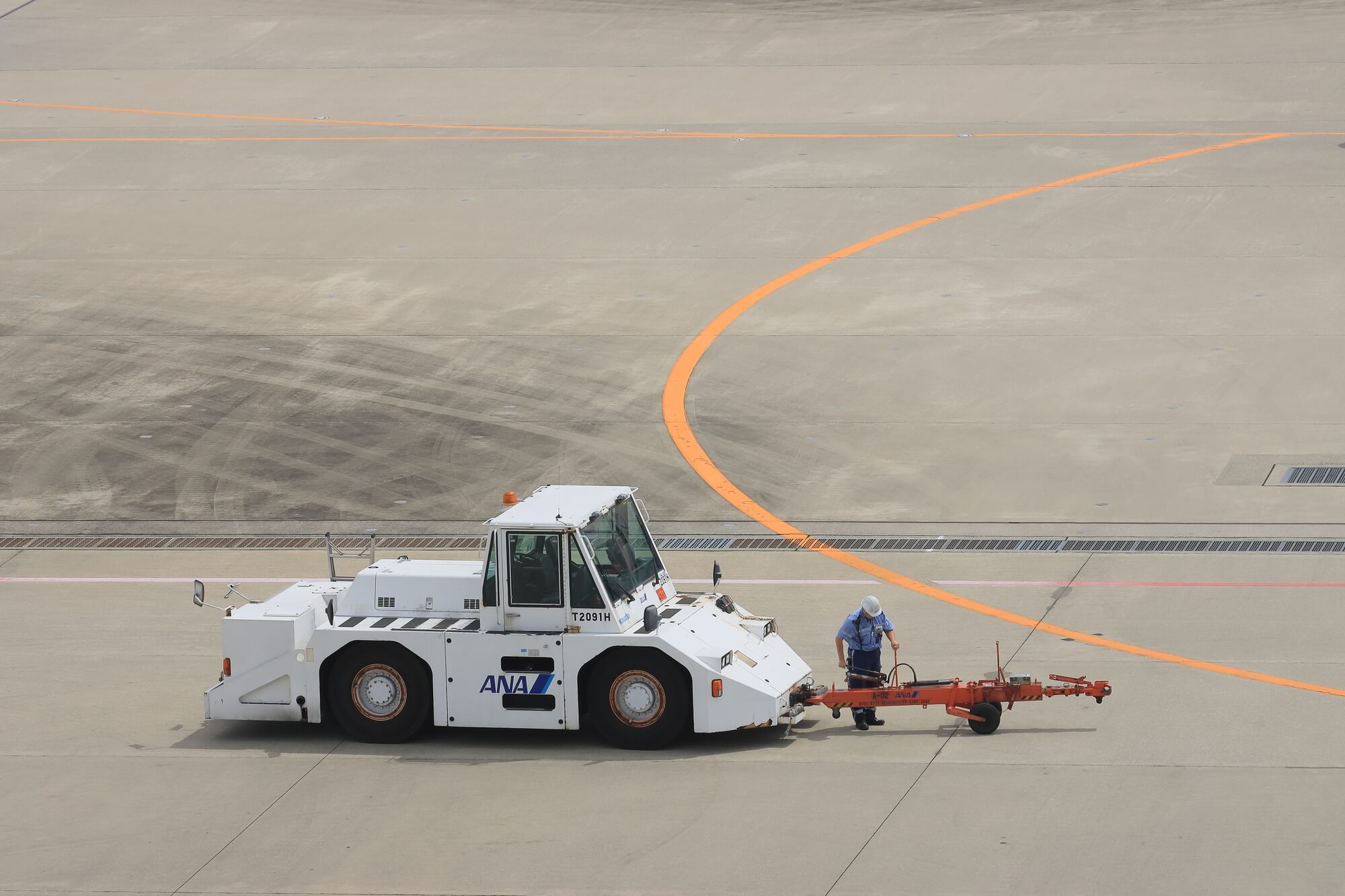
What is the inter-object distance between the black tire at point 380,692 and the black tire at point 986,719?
4.51m

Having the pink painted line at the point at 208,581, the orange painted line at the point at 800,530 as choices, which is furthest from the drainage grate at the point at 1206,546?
the pink painted line at the point at 208,581

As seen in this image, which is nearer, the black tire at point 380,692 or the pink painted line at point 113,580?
the black tire at point 380,692

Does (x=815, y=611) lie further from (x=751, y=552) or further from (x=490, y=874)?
(x=490, y=874)

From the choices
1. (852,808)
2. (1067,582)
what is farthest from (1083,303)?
(852,808)

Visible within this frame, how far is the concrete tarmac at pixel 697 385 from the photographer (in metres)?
13.2

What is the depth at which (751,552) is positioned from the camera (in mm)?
19766

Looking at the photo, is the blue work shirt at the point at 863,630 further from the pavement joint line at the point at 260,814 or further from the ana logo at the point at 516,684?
the pavement joint line at the point at 260,814

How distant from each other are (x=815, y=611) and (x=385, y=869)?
6.58m

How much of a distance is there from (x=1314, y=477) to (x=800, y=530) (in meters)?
6.15

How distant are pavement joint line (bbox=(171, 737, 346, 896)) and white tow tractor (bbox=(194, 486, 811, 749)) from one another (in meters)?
0.31

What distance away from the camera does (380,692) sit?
1498 centimetres

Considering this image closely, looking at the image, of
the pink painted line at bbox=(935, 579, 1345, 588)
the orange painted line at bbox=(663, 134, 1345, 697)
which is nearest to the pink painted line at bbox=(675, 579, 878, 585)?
the orange painted line at bbox=(663, 134, 1345, 697)

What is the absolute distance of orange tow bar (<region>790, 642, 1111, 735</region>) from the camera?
569 inches

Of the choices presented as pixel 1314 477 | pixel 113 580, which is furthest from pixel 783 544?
pixel 113 580
